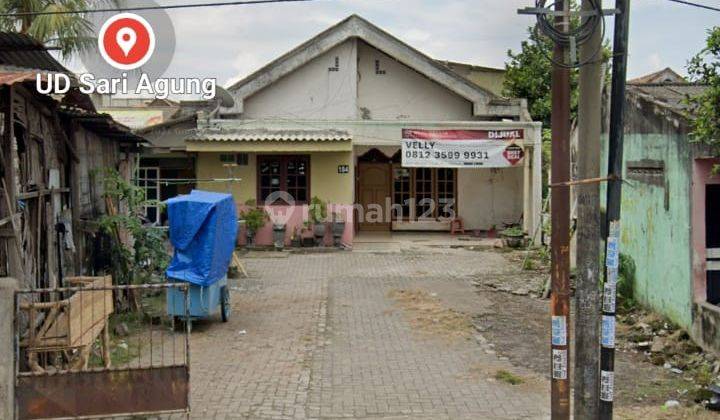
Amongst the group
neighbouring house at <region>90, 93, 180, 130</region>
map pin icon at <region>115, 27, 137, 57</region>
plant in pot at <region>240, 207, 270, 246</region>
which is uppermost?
neighbouring house at <region>90, 93, 180, 130</region>

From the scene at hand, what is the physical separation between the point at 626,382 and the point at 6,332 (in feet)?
20.9

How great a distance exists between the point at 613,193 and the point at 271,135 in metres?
14.7

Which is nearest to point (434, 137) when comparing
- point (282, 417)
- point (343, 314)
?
point (343, 314)

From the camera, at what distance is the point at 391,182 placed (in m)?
24.3

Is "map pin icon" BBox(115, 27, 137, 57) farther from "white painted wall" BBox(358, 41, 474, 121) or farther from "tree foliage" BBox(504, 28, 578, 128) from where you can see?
"tree foliage" BBox(504, 28, 578, 128)

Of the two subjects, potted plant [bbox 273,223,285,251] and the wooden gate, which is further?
potted plant [bbox 273,223,285,251]

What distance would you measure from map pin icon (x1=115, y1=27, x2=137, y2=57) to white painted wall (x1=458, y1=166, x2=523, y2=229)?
1355 cm

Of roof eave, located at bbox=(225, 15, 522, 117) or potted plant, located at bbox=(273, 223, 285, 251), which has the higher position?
roof eave, located at bbox=(225, 15, 522, 117)

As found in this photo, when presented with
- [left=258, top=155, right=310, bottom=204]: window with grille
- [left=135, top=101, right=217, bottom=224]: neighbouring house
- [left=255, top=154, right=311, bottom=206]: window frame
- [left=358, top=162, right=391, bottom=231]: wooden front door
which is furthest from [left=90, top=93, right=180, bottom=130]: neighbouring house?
[left=358, top=162, right=391, bottom=231]: wooden front door

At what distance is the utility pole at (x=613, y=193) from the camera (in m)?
6.18

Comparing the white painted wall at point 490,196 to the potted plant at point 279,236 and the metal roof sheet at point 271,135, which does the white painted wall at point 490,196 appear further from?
the potted plant at point 279,236

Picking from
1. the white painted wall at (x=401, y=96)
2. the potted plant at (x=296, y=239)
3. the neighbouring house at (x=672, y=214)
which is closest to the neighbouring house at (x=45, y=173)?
the neighbouring house at (x=672, y=214)

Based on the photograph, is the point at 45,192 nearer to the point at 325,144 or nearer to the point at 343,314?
the point at 343,314

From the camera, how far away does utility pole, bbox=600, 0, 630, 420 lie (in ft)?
20.3
